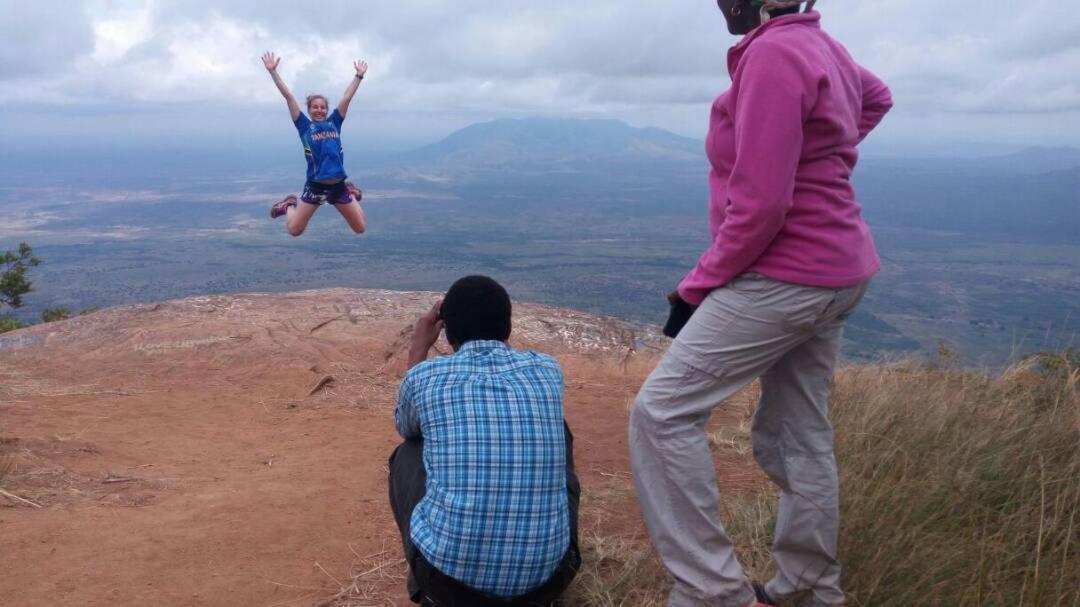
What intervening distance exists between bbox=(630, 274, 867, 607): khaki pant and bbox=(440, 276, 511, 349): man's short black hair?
56cm

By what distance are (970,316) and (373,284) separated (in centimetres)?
2308

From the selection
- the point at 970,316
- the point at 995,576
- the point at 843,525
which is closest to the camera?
the point at 995,576

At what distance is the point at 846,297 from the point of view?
220 centimetres

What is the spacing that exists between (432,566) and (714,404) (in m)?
0.93

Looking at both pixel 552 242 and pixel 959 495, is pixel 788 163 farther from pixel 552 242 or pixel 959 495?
pixel 552 242

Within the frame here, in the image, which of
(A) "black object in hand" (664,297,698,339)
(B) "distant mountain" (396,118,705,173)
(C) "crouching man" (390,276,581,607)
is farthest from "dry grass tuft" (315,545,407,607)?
(B) "distant mountain" (396,118,705,173)

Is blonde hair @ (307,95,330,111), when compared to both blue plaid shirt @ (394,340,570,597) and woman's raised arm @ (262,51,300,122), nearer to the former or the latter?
woman's raised arm @ (262,51,300,122)

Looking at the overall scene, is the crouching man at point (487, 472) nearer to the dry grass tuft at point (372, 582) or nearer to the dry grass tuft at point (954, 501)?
the dry grass tuft at point (372, 582)

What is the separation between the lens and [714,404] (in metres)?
2.23

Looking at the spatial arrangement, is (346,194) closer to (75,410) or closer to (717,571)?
(75,410)

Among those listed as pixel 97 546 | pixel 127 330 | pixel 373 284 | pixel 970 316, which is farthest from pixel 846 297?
pixel 373 284

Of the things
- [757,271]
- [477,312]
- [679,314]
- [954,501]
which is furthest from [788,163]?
[954,501]

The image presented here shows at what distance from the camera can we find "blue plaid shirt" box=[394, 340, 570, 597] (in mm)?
2402

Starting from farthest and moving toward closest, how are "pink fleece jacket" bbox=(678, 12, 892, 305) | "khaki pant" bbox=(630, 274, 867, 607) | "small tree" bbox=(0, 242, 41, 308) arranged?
"small tree" bbox=(0, 242, 41, 308), "khaki pant" bbox=(630, 274, 867, 607), "pink fleece jacket" bbox=(678, 12, 892, 305)
